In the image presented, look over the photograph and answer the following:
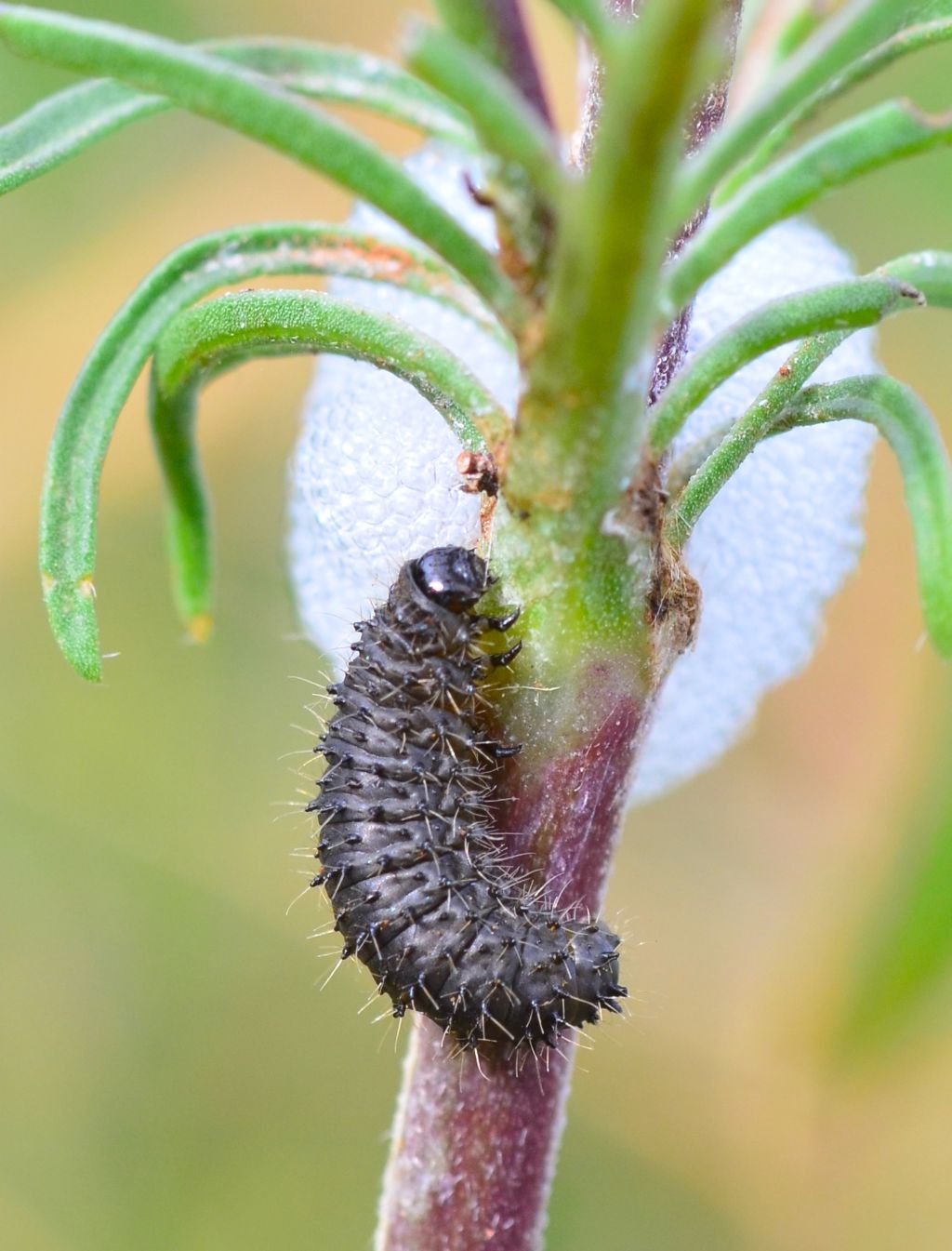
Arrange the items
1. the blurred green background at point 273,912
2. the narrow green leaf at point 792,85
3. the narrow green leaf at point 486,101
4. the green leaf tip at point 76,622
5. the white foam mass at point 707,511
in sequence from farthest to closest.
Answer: the blurred green background at point 273,912
the white foam mass at point 707,511
the green leaf tip at point 76,622
the narrow green leaf at point 792,85
the narrow green leaf at point 486,101

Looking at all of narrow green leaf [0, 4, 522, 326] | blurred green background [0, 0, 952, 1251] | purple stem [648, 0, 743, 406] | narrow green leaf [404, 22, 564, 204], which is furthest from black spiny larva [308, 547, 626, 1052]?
blurred green background [0, 0, 952, 1251]

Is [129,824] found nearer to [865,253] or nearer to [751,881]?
[751,881]

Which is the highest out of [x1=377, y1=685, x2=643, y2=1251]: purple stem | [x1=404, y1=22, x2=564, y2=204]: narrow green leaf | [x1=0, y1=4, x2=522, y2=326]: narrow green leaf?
[x1=0, y1=4, x2=522, y2=326]: narrow green leaf

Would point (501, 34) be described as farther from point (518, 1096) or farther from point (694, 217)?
point (518, 1096)

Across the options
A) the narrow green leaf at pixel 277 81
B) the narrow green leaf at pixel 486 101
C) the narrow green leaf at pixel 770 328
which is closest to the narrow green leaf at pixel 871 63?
the narrow green leaf at pixel 770 328

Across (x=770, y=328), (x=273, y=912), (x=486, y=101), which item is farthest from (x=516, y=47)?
(x=273, y=912)

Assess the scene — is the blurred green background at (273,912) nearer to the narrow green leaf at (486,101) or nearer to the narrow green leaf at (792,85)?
the narrow green leaf at (792,85)

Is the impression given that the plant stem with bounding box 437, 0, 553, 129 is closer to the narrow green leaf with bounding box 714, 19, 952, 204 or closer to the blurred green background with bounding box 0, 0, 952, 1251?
the narrow green leaf with bounding box 714, 19, 952, 204
